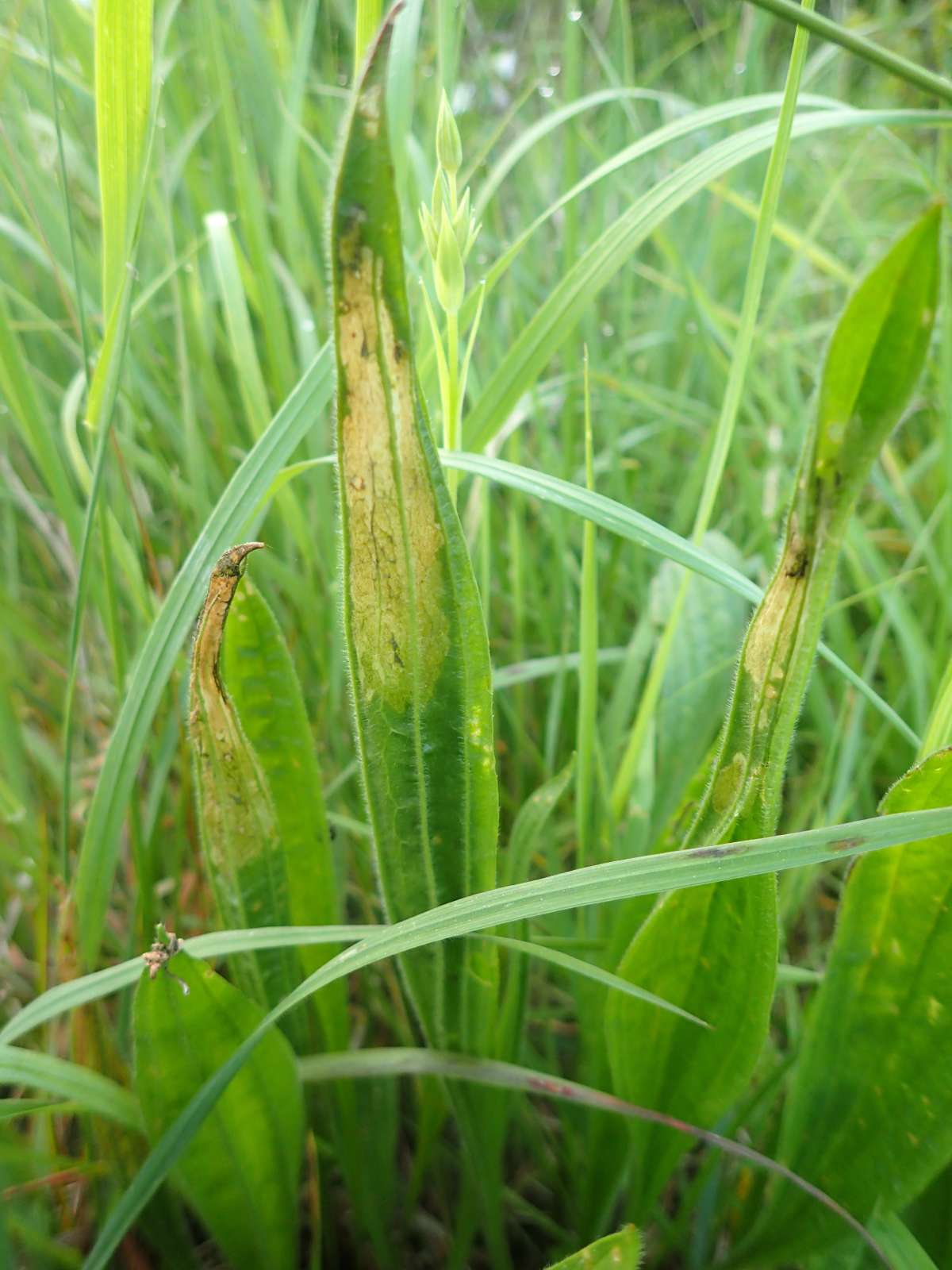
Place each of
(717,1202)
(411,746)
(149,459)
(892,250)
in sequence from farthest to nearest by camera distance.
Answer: (149,459) < (717,1202) < (411,746) < (892,250)

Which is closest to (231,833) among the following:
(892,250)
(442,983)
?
(442,983)

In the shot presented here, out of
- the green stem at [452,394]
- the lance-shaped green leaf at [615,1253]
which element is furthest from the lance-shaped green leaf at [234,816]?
the lance-shaped green leaf at [615,1253]

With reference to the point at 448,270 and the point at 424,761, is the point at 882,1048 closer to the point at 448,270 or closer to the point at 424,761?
the point at 424,761

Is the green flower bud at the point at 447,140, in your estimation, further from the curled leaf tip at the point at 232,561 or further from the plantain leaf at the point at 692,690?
the plantain leaf at the point at 692,690

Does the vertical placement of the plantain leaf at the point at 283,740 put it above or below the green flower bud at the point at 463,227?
below

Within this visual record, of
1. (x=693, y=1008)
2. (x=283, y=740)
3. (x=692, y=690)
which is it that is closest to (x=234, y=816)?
(x=283, y=740)

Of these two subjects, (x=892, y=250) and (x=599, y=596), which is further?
(x=599, y=596)

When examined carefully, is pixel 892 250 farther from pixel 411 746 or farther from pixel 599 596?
pixel 599 596

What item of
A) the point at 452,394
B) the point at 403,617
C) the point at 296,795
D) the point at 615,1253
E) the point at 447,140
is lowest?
the point at 615,1253
